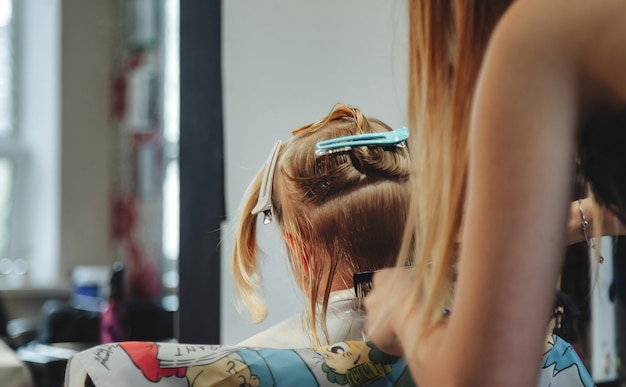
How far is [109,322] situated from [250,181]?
120cm

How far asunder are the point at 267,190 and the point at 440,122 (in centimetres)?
40

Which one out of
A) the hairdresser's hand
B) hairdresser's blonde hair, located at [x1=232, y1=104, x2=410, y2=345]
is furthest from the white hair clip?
the hairdresser's hand

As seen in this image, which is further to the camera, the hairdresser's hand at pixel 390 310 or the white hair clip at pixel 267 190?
the white hair clip at pixel 267 190

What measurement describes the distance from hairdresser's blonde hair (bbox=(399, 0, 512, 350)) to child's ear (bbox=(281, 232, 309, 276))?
0.33 metres

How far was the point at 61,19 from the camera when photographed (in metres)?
3.12

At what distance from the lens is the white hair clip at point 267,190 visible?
93cm

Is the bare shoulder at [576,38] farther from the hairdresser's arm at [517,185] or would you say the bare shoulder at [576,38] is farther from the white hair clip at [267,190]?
the white hair clip at [267,190]

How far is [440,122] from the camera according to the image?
0.57m

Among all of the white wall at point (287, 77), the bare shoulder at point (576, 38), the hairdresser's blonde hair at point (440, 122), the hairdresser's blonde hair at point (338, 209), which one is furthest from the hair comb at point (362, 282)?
the bare shoulder at point (576, 38)

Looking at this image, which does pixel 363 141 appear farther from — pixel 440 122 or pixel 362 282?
pixel 440 122

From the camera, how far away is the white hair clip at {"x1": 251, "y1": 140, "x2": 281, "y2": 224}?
93cm

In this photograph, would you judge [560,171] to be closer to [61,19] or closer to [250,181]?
[250,181]

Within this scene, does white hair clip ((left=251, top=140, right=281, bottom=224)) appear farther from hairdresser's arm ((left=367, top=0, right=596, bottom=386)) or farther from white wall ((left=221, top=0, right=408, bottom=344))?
hairdresser's arm ((left=367, top=0, right=596, bottom=386))

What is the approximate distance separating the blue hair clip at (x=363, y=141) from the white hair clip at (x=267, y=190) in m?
0.07
